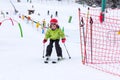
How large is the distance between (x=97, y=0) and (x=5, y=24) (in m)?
19.3

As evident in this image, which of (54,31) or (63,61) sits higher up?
(54,31)

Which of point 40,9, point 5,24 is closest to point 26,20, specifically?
point 5,24

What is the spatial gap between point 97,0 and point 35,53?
2970 cm

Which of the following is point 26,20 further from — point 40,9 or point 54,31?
point 54,31

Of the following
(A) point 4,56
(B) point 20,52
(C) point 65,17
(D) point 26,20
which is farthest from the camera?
(C) point 65,17

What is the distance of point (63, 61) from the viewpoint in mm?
10141

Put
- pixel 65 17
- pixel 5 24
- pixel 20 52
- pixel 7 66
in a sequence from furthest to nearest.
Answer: pixel 65 17, pixel 5 24, pixel 20 52, pixel 7 66

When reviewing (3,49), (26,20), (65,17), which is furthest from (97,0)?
(3,49)

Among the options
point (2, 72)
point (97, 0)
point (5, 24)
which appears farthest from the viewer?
point (97, 0)

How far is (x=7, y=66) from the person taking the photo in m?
9.50

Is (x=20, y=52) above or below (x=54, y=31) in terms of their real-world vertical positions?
below

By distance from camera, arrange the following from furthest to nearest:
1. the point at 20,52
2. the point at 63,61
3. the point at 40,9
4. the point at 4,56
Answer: the point at 40,9
the point at 20,52
the point at 4,56
the point at 63,61

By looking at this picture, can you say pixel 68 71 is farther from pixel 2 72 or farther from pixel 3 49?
pixel 3 49

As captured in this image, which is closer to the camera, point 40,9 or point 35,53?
point 35,53
